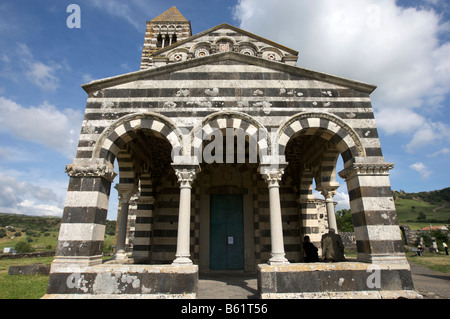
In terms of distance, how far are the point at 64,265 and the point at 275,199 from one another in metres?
5.22

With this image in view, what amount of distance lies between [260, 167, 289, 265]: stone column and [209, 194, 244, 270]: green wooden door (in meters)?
3.83

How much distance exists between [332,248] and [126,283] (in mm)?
5564

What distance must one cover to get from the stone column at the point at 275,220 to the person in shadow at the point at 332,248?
1979 millimetres

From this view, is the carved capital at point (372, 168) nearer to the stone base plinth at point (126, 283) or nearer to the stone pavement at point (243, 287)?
the stone pavement at point (243, 287)

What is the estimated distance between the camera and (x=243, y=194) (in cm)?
1066

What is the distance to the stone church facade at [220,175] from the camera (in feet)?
19.2

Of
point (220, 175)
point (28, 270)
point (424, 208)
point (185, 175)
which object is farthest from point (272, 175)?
point (424, 208)

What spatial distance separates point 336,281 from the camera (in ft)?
18.8

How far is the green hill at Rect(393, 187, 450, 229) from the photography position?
65.6 metres

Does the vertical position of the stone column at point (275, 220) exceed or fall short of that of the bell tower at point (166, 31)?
it falls short

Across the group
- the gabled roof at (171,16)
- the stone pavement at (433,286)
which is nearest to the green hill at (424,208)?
the stone pavement at (433,286)

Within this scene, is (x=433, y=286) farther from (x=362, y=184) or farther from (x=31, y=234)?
(x=31, y=234)
